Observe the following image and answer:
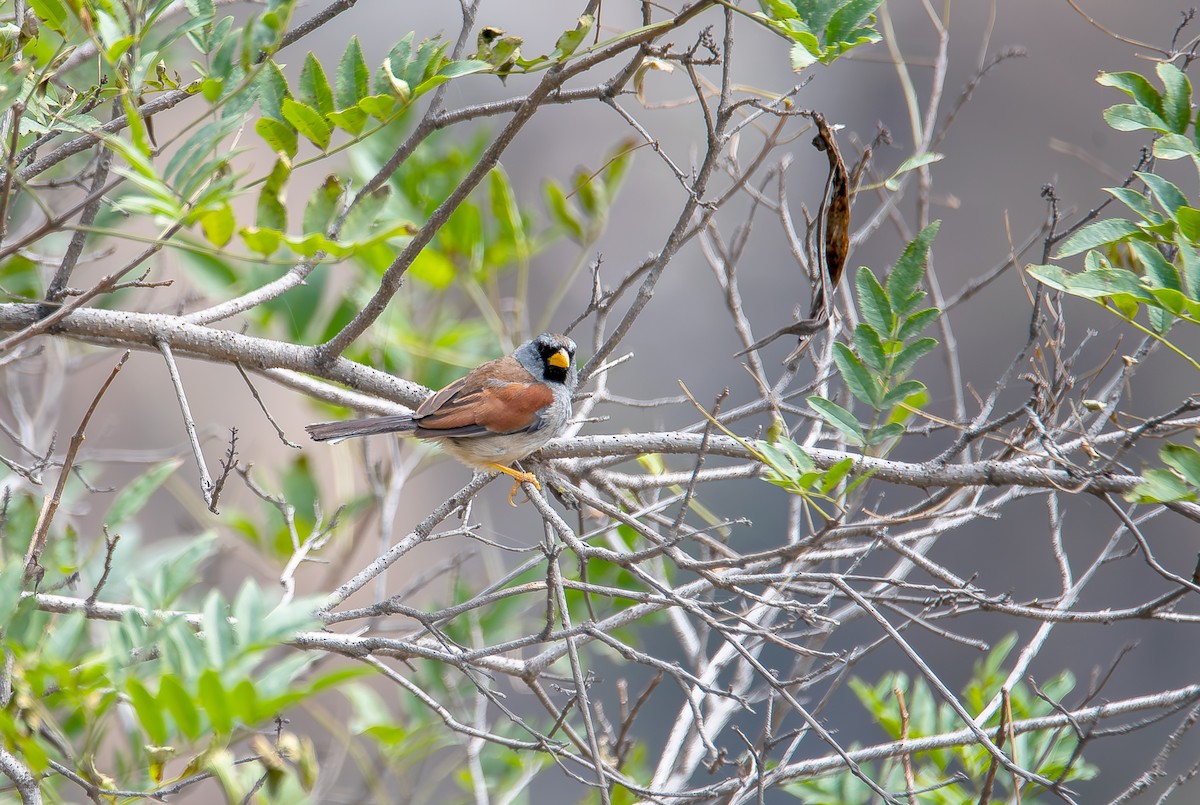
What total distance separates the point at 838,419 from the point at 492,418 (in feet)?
6.68

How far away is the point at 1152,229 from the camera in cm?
218

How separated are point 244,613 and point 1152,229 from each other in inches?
82.2

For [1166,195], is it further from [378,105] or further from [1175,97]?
[378,105]

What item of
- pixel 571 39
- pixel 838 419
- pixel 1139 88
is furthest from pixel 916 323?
pixel 571 39

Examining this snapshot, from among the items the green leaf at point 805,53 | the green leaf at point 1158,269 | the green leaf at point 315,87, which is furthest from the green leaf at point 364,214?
the green leaf at point 1158,269

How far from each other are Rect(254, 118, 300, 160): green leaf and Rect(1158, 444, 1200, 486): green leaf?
210cm

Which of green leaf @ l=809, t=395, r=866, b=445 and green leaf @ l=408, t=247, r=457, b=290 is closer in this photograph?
green leaf @ l=809, t=395, r=866, b=445

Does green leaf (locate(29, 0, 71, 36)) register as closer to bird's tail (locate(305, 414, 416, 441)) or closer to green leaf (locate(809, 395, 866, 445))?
bird's tail (locate(305, 414, 416, 441))

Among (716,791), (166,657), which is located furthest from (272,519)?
(166,657)

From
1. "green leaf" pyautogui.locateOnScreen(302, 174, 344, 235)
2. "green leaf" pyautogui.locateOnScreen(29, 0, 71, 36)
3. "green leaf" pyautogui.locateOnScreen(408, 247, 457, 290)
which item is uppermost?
"green leaf" pyautogui.locateOnScreen(29, 0, 71, 36)

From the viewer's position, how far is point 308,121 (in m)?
2.15

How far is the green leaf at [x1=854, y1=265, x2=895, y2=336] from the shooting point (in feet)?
7.64

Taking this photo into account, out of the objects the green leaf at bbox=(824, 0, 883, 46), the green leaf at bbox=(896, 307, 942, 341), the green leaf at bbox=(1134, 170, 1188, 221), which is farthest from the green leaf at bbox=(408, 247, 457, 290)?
the green leaf at bbox=(1134, 170, 1188, 221)

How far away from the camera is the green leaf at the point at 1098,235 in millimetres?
2252
